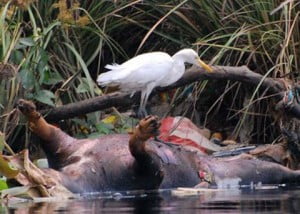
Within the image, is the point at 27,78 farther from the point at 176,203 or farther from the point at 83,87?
the point at 176,203

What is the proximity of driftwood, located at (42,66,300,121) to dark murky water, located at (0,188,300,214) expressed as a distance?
1.48m

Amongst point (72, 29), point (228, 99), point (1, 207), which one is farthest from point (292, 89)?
point (1, 207)

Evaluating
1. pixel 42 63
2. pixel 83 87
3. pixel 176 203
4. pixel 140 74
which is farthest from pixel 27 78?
pixel 176 203

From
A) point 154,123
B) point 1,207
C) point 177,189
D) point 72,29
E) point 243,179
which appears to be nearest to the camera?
point 1,207

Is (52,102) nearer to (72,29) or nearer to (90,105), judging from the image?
(90,105)

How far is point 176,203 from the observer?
765 cm

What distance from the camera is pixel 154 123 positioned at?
8.17 m

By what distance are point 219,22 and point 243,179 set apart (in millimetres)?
2515

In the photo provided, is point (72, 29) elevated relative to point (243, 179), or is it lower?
elevated

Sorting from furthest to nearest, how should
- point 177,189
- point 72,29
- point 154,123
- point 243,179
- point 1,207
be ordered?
point 72,29
point 243,179
point 177,189
point 154,123
point 1,207

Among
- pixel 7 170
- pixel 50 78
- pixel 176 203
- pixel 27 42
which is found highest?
pixel 27 42

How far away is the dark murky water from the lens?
707 cm

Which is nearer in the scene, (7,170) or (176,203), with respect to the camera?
(176,203)

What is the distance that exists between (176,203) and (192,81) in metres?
2.93
